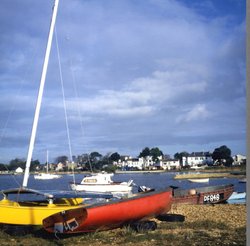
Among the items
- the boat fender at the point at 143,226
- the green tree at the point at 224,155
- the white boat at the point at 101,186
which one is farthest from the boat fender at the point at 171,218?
the green tree at the point at 224,155

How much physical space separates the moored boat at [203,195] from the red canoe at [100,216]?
434 inches

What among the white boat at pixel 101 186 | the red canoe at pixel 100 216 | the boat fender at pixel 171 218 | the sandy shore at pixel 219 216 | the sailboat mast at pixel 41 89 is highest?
the sailboat mast at pixel 41 89

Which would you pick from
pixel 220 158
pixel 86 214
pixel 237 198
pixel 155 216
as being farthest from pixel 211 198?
pixel 220 158

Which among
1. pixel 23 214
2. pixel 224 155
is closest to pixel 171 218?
pixel 23 214

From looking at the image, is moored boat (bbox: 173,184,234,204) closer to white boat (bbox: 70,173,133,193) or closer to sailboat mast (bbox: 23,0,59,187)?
sailboat mast (bbox: 23,0,59,187)

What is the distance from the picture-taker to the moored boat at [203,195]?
25.5m

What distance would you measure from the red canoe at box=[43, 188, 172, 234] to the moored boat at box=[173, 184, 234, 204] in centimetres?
1102

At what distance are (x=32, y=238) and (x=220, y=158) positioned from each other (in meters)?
189

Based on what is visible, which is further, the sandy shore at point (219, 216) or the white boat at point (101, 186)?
the white boat at point (101, 186)

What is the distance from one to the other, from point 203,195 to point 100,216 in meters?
15.7

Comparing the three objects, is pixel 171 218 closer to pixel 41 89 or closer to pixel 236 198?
pixel 41 89

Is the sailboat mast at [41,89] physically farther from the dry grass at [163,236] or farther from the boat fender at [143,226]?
the boat fender at [143,226]

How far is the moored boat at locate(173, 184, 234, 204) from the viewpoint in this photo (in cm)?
Answer: 2548

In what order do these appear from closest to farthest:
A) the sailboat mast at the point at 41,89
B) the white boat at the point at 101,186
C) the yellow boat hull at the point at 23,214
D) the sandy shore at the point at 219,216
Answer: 1. the yellow boat hull at the point at 23,214
2. the sandy shore at the point at 219,216
3. the sailboat mast at the point at 41,89
4. the white boat at the point at 101,186
